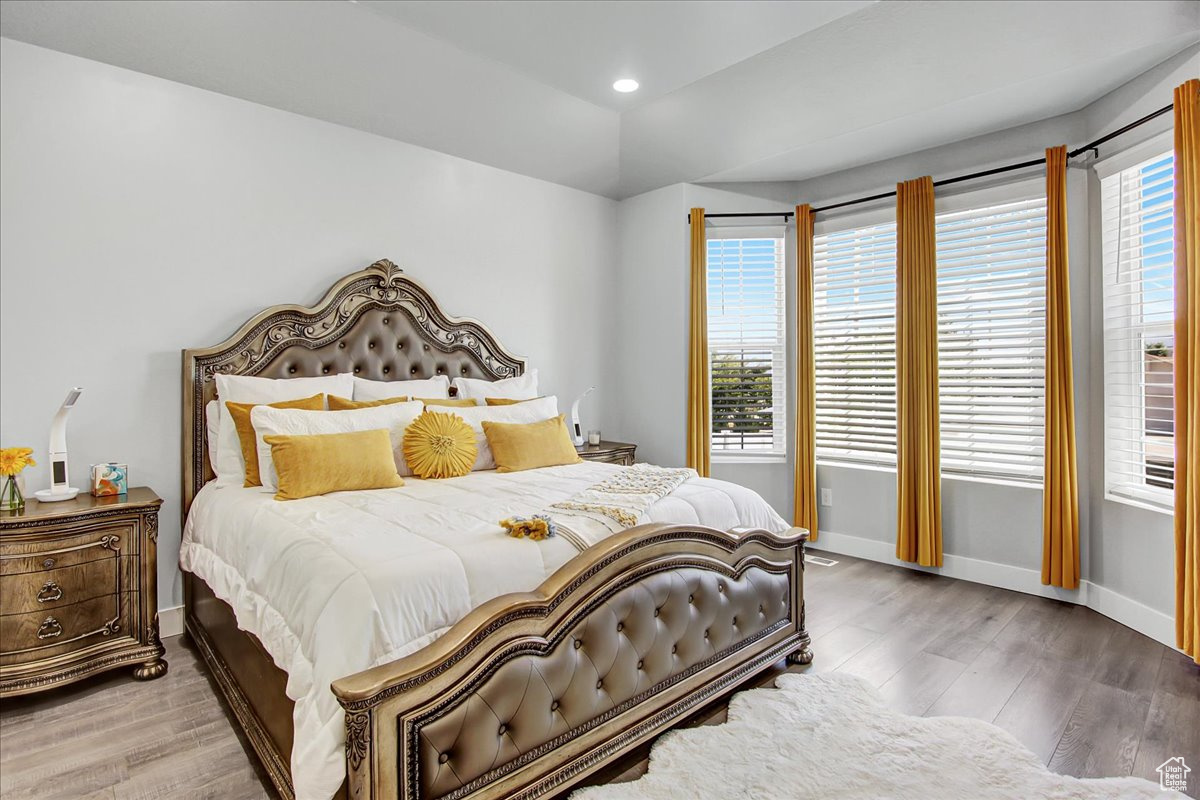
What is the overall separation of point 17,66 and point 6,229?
0.69 metres

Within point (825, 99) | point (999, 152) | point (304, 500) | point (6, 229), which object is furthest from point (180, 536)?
point (999, 152)

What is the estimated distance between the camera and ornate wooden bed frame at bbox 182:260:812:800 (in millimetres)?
1460

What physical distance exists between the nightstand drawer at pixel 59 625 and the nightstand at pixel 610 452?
2.53m

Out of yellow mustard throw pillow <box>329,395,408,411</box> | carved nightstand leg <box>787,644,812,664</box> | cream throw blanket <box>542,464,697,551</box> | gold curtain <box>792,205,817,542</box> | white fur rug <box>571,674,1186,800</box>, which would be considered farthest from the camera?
gold curtain <box>792,205,817,542</box>

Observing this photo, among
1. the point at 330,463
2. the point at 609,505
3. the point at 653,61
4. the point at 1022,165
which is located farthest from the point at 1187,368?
the point at 330,463

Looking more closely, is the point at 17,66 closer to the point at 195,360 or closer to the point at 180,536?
the point at 195,360

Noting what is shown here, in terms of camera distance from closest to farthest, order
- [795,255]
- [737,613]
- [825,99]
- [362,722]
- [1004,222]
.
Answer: [362,722] → [737,613] → [825,99] → [1004,222] → [795,255]

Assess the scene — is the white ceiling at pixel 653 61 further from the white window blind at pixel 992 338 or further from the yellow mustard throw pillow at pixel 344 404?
the yellow mustard throw pillow at pixel 344 404

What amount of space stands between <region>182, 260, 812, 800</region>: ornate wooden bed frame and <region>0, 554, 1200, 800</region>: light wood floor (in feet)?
0.50

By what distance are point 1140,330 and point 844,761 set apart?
2642mm

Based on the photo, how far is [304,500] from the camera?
2438mm

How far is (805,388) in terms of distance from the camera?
176 inches

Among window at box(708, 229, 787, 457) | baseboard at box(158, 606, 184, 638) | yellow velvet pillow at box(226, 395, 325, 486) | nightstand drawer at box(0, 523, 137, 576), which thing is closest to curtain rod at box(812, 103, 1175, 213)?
window at box(708, 229, 787, 457)

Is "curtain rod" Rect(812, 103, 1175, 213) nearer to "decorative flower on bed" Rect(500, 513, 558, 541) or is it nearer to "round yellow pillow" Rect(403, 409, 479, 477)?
"round yellow pillow" Rect(403, 409, 479, 477)
